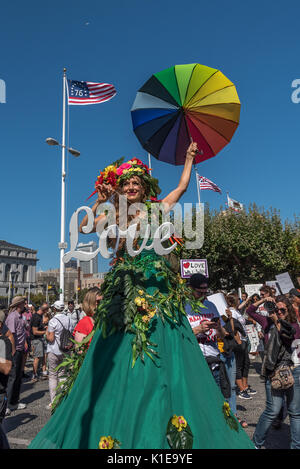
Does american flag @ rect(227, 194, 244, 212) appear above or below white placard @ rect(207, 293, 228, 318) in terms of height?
above

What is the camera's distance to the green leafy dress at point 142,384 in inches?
78.3

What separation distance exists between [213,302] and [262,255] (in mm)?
16679

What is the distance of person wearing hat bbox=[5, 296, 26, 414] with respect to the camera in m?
6.90

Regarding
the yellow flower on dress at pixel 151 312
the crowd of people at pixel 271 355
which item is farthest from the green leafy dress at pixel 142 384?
the crowd of people at pixel 271 355

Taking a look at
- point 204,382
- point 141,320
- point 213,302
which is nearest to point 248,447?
point 204,382

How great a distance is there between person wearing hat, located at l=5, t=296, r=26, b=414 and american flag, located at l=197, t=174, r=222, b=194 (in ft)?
43.5

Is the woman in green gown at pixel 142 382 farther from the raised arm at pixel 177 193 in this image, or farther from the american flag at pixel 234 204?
the american flag at pixel 234 204

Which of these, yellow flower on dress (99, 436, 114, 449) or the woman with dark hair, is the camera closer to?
the woman with dark hair

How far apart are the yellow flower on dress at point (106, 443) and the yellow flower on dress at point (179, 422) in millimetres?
346

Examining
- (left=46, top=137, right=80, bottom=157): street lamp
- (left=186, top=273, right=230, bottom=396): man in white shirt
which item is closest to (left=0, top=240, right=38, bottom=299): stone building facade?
(left=46, top=137, right=80, bottom=157): street lamp

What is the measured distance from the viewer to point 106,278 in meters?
2.76

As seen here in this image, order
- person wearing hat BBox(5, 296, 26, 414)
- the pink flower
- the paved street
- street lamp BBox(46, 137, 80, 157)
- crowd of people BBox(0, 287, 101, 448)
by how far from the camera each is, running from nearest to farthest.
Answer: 1. the pink flower
2. crowd of people BBox(0, 287, 101, 448)
3. the paved street
4. person wearing hat BBox(5, 296, 26, 414)
5. street lamp BBox(46, 137, 80, 157)

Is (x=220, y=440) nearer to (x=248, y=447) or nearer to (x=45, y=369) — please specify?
(x=248, y=447)

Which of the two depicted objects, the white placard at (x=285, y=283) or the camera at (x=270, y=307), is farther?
the white placard at (x=285, y=283)
